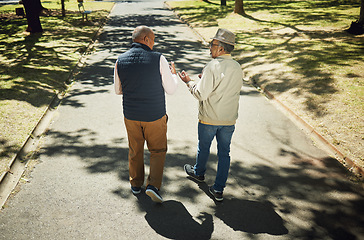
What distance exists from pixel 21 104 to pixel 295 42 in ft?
34.1

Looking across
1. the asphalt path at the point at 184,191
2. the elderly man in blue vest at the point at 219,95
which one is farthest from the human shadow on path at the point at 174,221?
the elderly man in blue vest at the point at 219,95

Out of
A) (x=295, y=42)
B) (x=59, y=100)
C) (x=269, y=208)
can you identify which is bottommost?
(x=269, y=208)

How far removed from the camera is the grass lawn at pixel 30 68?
554 centimetres

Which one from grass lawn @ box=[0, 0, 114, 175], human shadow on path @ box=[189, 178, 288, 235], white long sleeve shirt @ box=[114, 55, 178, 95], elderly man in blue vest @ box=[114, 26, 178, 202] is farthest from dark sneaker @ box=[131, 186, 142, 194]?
grass lawn @ box=[0, 0, 114, 175]

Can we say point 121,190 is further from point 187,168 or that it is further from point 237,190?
point 237,190

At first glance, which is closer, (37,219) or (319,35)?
(37,219)

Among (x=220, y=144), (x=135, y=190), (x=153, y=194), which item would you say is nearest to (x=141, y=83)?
(x=220, y=144)

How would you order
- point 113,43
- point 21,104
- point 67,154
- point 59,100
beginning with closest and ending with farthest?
point 67,154 → point 21,104 → point 59,100 → point 113,43

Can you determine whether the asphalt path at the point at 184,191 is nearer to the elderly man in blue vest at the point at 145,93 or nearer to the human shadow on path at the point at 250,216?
the human shadow on path at the point at 250,216

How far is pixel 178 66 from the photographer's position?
9641mm

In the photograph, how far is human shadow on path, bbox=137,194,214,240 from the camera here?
3211 mm

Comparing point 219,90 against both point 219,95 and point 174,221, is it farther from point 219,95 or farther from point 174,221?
point 174,221

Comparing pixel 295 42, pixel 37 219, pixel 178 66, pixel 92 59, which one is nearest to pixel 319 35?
pixel 295 42

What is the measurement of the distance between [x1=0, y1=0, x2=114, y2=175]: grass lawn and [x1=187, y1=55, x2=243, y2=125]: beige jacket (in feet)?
10.9
